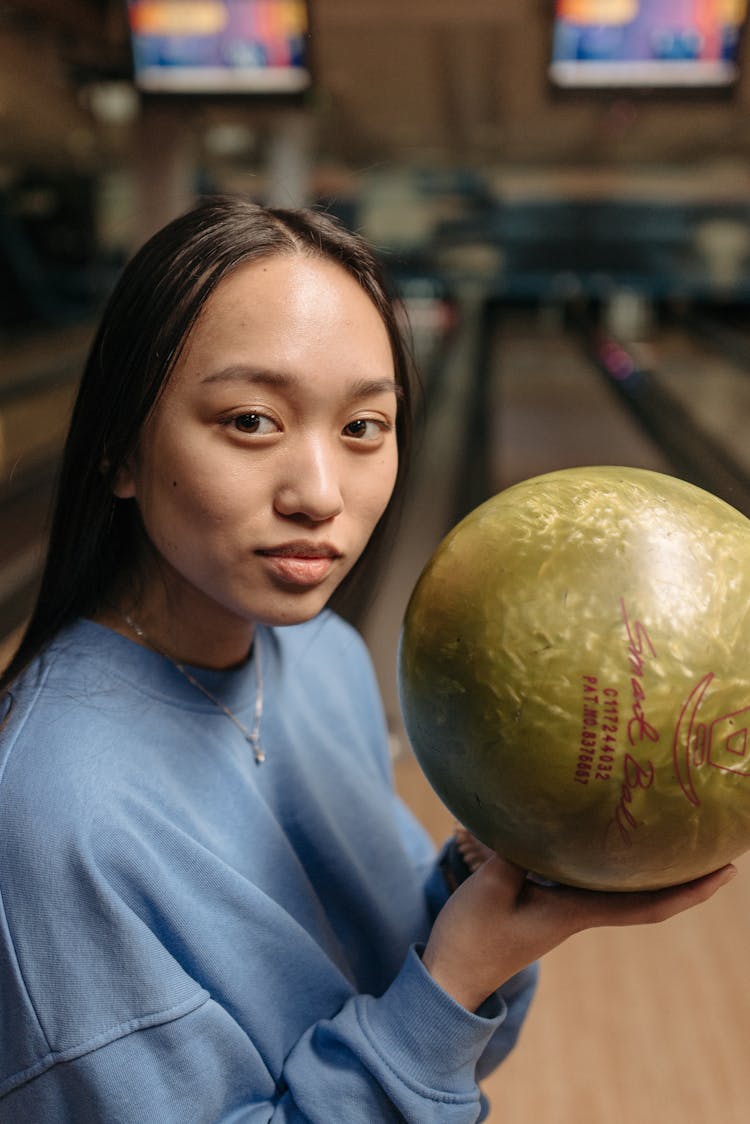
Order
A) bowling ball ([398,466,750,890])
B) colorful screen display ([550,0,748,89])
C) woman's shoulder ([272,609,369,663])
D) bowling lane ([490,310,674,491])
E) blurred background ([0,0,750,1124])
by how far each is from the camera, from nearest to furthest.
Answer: bowling ball ([398,466,750,890]) < woman's shoulder ([272,609,369,663]) < blurred background ([0,0,750,1124]) < colorful screen display ([550,0,748,89]) < bowling lane ([490,310,674,491])

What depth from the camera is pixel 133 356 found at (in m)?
0.75

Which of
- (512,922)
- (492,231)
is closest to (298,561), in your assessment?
A: (512,922)

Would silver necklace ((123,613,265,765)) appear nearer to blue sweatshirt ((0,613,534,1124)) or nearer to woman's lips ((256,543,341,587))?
blue sweatshirt ((0,613,534,1124))

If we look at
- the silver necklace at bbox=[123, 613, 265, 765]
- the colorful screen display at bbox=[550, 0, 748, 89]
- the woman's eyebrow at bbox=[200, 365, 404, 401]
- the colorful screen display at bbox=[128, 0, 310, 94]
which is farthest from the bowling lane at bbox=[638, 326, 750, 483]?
the woman's eyebrow at bbox=[200, 365, 404, 401]

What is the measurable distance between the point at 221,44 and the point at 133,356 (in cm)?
328

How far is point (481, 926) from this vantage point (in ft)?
2.38

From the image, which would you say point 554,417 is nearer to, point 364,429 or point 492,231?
point 492,231

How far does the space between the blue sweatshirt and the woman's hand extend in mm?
21

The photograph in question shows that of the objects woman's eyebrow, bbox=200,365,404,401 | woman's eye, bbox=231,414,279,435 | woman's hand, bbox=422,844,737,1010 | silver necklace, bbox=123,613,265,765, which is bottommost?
woman's hand, bbox=422,844,737,1010

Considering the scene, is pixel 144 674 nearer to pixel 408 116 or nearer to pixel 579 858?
pixel 579 858

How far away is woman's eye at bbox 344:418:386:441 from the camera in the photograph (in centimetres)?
77

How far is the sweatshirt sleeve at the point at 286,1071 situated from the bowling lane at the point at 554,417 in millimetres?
4289

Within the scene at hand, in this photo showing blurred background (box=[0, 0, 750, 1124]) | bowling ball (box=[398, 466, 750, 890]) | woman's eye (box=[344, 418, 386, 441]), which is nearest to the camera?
bowling ball (box=[398, 466, 750, 890])

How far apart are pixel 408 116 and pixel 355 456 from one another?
879cm
